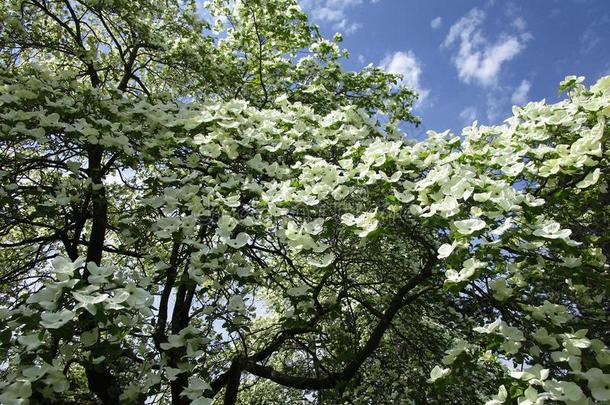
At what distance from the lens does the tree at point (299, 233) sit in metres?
2.24

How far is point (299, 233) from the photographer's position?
2.60m

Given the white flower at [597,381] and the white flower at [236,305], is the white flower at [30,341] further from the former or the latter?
the white flower at [597,381]

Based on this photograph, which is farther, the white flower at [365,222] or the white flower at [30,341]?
the white flower at [365,222]

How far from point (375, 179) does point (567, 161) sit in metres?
1.03

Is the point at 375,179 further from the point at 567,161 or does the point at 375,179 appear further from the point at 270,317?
the point at 270,317

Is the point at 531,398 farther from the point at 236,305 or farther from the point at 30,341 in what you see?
the point at 30,341

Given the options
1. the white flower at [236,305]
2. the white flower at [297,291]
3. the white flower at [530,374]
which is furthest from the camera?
the white flower at [297,291]

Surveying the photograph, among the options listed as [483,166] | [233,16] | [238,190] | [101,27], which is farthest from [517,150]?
[101,27]

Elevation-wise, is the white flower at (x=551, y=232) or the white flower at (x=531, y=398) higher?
the white flower at (x=551, y=232)

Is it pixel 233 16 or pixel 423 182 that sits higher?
pixel 233 16

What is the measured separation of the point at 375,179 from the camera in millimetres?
2693

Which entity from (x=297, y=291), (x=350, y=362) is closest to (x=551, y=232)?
(x=297, y=291)

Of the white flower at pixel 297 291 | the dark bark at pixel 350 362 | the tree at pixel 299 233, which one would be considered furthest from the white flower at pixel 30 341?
the dark bark at pixel 350 362

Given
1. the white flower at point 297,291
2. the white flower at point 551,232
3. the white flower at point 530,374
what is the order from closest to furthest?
the white flower at point 530,374, the white flower at point 551,232, the white flower at point 297,291
